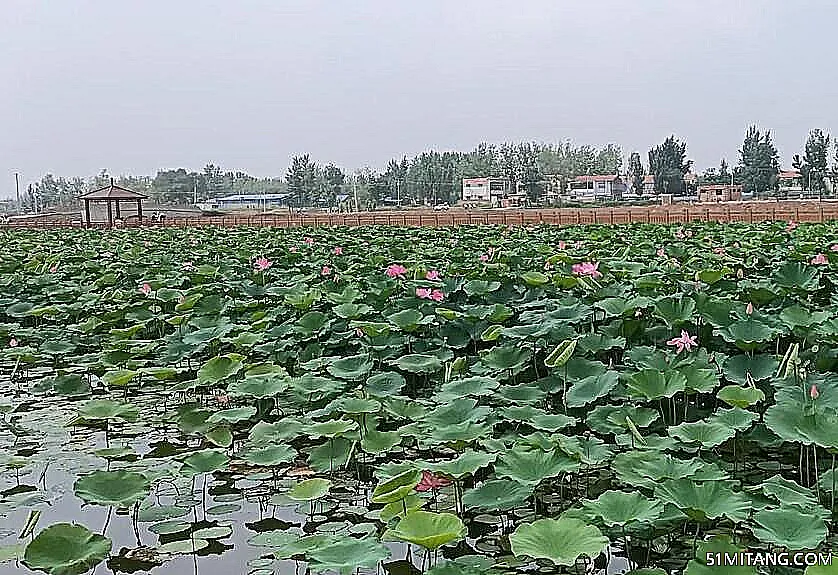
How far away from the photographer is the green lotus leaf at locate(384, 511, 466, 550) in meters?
1.68

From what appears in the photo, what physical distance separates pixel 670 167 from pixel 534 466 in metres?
57.3

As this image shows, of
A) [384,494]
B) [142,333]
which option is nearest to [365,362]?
[384,494]

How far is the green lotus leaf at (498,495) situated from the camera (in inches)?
80.7

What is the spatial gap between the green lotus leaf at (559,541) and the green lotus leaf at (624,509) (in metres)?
0.10

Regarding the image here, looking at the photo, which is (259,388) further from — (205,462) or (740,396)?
(740,396)

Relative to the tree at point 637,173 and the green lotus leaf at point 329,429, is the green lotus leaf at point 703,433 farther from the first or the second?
the tree at point 637,173

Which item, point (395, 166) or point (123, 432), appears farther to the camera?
point (395, 166)

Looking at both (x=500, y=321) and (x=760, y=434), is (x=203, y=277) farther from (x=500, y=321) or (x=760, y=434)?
(x=760, y=434)

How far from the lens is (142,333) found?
5395mm

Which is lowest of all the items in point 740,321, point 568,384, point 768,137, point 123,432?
point 123,432

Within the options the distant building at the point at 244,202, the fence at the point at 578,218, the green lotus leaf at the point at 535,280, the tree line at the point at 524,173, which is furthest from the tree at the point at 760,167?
the green lotus leaf at the point at 535,280

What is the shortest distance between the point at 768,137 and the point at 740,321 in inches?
2167

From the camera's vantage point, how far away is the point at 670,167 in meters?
56.3

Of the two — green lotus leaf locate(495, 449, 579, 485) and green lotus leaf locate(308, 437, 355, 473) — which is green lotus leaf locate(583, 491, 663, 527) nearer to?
green lotus leaf locate(495, 449, 579, 485)
